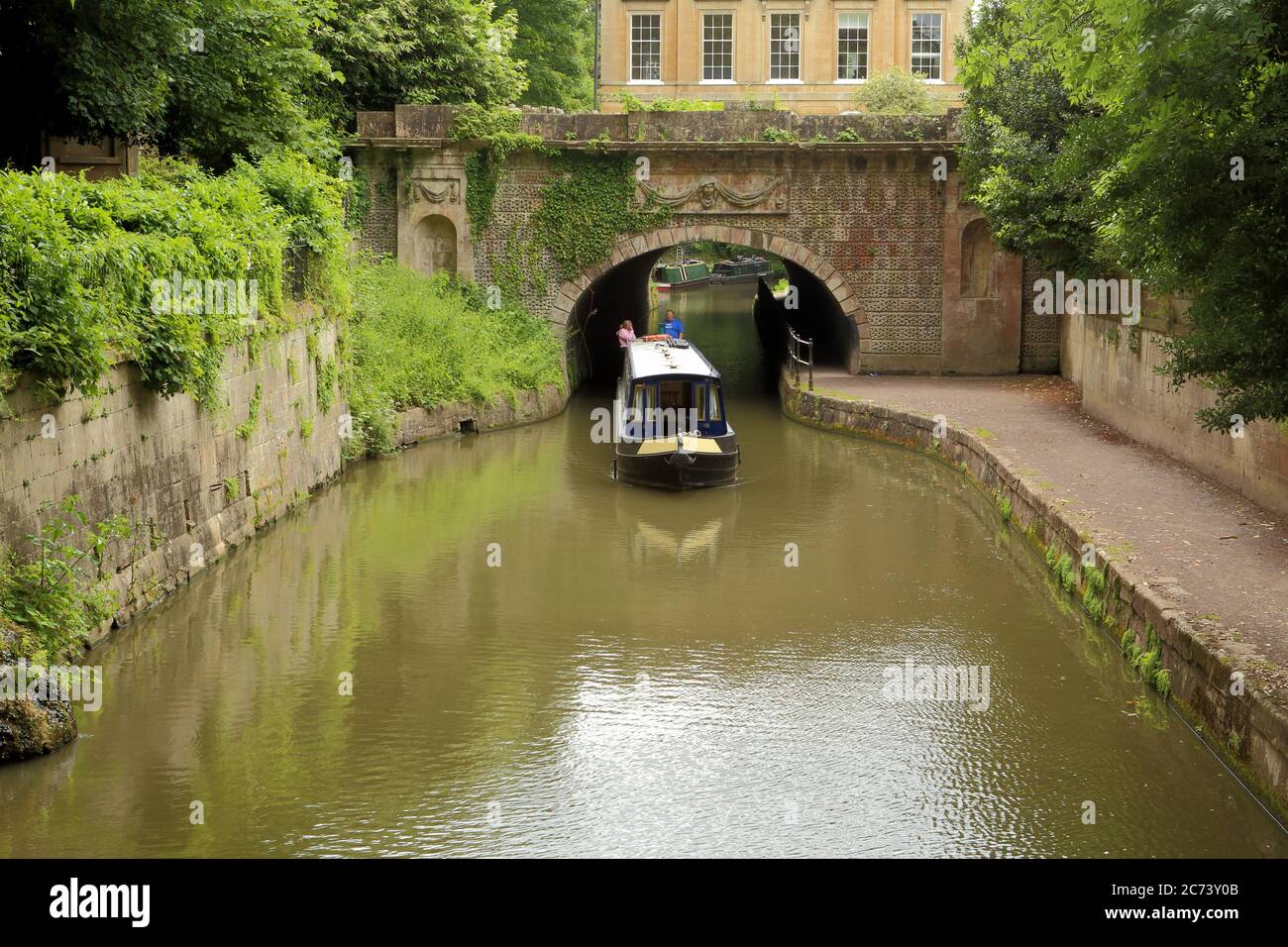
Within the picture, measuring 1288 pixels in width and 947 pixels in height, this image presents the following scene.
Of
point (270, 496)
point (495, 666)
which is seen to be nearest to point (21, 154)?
point (270, 496)

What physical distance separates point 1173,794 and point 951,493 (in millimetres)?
10068

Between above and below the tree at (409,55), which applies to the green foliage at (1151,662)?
below

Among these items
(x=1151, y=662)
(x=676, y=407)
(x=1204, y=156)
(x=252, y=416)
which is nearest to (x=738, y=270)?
(x=676, y=407)

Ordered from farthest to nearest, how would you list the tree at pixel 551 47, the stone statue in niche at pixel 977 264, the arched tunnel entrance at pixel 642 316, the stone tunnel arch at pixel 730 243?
the tree at pixel 551 47
the arched tunnel entrance at pixel 642 316
the stone statue in niche at pixel 977 264
the stone tunnel arch at pixel 730 243

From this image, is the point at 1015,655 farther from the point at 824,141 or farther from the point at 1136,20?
the point at 824,141

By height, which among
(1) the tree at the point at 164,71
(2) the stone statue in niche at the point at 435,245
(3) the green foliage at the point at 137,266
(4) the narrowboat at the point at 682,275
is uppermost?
(1) the tree at the point at 164,71

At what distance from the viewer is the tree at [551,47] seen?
38844 mm

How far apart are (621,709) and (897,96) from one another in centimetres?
2982

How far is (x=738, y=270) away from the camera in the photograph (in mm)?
67500

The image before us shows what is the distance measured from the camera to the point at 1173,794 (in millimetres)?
8547

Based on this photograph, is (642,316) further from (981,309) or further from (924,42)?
(981,309)

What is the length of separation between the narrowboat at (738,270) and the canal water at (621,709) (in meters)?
50.5

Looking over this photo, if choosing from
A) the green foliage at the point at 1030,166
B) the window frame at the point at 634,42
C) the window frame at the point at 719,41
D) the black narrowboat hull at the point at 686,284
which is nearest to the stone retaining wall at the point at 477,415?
the green foliage at the point at 1030,166

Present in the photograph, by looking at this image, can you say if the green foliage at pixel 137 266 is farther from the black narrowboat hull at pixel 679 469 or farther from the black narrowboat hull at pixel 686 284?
the black narrowboat hull at pixel 686 284
